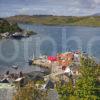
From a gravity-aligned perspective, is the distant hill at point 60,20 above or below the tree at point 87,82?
above

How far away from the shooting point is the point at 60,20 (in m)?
118

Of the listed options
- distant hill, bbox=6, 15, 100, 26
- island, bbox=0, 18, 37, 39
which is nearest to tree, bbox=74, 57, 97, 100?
island, bbox=0, 18, 37, 39

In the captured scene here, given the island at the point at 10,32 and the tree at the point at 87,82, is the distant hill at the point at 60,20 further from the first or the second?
the tree at the point at 87,82

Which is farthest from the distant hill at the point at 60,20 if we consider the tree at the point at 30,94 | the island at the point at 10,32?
the tree at the point at 30,94

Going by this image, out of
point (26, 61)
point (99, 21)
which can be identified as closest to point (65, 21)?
point (99, 21)

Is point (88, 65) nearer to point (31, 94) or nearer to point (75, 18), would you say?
point (31, 94)

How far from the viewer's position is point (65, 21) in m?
118

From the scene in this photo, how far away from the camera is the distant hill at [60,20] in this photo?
357 ft

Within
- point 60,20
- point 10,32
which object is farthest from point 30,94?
point 60,20

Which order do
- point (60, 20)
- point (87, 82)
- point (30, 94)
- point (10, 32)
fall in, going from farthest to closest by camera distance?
point (60, 20) < point (10, 32) < point (30, 94) < point (87, 82)

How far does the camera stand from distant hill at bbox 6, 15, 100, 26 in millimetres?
108688

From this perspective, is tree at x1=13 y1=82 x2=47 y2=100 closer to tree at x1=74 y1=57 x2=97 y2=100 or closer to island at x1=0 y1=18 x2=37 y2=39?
tree at x1=74 y1=57 x2=97 y2=100

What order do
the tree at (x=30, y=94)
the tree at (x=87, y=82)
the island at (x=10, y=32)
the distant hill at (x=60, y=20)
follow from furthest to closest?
the distant hill at (x=60, y=20) < the island at (x=10, y=32) < the tree at (x=30, y=94) < the tree at (x=87, y=82)

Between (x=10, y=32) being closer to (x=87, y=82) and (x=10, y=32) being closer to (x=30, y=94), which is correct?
(x=30, y=94)
